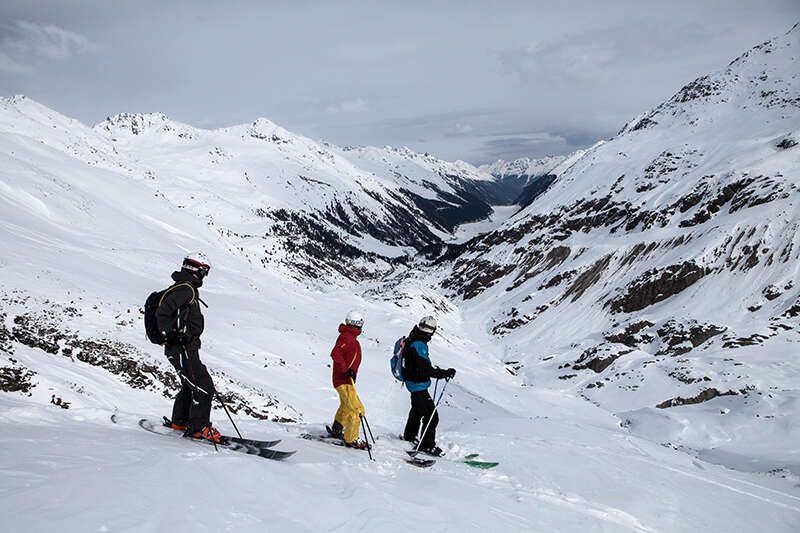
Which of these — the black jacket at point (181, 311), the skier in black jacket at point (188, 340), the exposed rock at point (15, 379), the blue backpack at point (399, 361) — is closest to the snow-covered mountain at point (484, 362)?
the exposed rock at point (15, 379)

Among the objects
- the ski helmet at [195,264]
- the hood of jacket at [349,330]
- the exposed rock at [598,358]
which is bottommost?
the hood of jacket at [349,330]

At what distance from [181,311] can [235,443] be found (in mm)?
2735

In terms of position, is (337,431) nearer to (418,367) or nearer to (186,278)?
(418,367)

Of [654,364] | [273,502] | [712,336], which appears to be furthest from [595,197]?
[273,502]

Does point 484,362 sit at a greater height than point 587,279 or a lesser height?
lesser

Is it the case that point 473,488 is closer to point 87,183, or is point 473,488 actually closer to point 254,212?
point 87,183

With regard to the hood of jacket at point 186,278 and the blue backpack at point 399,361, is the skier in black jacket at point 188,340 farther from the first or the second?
the blue backpack at point 399,361

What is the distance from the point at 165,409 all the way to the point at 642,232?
8605 centimetres

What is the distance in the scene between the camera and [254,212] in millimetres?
182625

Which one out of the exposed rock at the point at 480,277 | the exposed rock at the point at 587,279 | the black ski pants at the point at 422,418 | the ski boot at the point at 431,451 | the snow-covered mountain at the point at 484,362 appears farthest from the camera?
the exposed rock at the point at 480,277

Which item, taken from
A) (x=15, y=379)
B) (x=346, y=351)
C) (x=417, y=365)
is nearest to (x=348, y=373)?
(x=346, y=351)

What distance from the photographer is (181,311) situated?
8047 millimetres

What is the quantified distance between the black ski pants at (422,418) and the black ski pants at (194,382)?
15.0 ft

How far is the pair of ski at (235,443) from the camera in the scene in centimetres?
852
